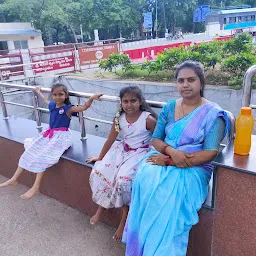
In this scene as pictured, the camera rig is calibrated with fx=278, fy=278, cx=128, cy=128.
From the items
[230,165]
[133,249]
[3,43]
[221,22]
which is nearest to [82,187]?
[133,249]

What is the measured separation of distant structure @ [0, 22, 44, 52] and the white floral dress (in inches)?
940

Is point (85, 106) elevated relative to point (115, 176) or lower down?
elevated

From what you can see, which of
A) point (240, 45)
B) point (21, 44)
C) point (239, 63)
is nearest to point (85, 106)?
point (239, 63)

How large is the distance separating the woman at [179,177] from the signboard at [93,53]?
13574mm

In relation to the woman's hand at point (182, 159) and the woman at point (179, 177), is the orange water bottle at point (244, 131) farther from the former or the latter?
the woman's hand at point (182, 159)

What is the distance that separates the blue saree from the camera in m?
1.64

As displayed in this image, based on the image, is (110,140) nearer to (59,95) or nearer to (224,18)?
(59,95)

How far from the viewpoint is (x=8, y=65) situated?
12.9 meters

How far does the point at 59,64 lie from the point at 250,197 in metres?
13.7

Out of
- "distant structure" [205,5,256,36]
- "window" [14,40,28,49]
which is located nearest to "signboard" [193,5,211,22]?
"distant structure" [205,5,256,36]

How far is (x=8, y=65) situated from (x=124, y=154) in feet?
40.3

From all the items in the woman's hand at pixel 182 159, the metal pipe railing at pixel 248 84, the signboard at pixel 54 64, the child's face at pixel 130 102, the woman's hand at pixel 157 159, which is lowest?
the signboard at pixel 54 64

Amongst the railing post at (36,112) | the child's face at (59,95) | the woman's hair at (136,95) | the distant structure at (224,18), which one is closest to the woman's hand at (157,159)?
the woman's hair at (136,95)

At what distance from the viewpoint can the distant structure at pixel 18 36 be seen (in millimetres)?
23562
